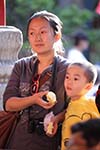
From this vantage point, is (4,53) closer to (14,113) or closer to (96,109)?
(14,113)

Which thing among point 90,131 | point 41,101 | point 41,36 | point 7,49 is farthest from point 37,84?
point 90,131

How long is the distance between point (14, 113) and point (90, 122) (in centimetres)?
164

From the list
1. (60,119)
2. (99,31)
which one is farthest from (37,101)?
(99,31)

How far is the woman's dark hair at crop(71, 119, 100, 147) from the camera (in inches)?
105

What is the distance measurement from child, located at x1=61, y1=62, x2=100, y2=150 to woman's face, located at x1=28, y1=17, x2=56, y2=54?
0.25m

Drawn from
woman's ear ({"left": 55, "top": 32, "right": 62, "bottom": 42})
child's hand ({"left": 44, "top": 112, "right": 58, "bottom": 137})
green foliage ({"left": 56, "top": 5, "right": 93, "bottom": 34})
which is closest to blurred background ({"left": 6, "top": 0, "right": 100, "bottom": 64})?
green foliage ({"left": 56, "top": 5, "right": 93, "bottom": 34})

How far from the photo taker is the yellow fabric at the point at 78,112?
4.06 m

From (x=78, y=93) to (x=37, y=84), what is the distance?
0.31 metres

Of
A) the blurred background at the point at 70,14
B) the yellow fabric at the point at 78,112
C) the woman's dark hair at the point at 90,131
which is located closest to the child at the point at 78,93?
the yellow fabric at the point at 78,112

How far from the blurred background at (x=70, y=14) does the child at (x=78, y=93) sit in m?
11.0

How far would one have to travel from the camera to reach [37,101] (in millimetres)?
4133

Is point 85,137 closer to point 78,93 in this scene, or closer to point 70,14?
point 78,93

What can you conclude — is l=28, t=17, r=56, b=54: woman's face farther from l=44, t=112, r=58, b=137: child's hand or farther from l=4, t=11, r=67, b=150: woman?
l=44, t=112, r=58, b=137: child's hand

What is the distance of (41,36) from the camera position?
4328mm
